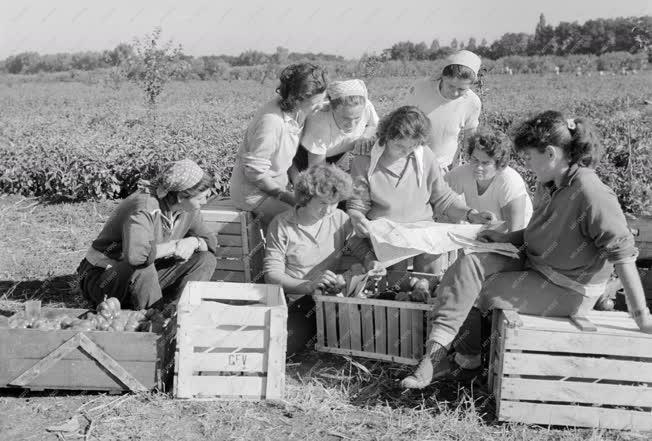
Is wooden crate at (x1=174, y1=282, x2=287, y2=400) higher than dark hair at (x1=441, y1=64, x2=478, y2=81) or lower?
lower

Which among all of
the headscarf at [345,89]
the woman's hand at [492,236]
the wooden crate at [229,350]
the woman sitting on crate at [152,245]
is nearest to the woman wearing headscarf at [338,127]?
the headscarf at [345,89]

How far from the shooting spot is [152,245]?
4.01 metres

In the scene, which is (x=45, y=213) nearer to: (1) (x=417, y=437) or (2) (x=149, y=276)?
(2) (x=149, y=276)

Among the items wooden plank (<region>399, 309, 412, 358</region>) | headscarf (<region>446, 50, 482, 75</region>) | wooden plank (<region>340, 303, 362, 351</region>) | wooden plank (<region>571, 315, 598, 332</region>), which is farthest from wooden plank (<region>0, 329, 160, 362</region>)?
headscarf (<region>446, 50, 482, 75</region>)

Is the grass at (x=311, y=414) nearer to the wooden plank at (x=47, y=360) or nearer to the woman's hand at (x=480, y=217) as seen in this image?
the wooden plank at (x=47, y=360)

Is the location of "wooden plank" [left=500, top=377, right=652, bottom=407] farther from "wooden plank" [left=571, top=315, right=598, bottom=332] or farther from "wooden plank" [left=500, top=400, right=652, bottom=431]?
"wooden plank" [left=571, top=315, right=598, bottom=332]

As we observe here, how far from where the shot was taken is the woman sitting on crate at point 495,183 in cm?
443

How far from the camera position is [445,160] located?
197 inches

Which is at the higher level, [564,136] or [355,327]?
[564,136]

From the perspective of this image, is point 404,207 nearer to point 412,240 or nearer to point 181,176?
point 412,240

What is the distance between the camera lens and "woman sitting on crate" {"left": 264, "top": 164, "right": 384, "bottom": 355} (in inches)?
150

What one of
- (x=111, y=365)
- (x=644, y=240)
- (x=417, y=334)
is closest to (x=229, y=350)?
(x=111, y=365)

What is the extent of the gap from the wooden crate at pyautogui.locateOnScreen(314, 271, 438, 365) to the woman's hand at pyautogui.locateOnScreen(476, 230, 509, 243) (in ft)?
1.57

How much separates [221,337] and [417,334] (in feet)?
3.58
